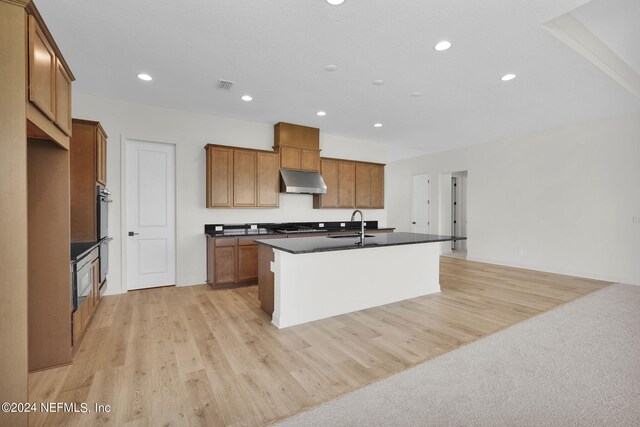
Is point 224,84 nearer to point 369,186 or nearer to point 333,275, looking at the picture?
point 333,275

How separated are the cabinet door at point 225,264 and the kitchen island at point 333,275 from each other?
116 cm

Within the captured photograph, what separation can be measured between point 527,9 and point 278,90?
2.75 meters

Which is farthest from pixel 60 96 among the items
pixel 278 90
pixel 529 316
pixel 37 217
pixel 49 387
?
pixel 529 316

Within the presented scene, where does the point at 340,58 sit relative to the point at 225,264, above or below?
above

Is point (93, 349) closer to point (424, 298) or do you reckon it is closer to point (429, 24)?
point (424, 298)

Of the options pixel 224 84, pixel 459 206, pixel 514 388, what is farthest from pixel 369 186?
pixel 514 388

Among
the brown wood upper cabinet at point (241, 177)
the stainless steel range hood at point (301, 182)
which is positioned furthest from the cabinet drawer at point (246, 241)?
the stainless steel range hood at point (301, 182)

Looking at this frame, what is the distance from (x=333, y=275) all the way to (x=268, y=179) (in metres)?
2.51

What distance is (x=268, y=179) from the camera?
5297 mm

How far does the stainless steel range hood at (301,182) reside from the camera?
5293 millimetres

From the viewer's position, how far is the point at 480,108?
15.4ft

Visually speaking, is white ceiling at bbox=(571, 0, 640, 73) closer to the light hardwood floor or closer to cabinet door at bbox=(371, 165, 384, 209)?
the light hardwood floor

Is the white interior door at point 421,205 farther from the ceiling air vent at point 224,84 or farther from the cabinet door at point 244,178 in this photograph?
the ceiling air vent at point 224,84

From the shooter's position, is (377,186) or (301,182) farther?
(377,186)
